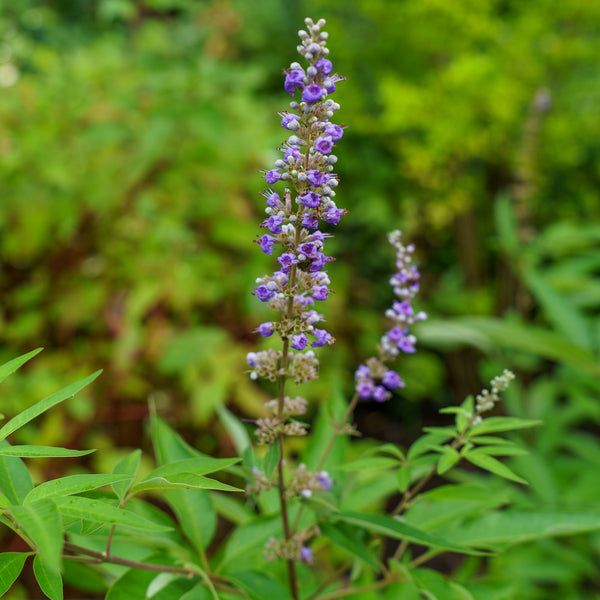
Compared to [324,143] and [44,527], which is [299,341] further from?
[44,527]

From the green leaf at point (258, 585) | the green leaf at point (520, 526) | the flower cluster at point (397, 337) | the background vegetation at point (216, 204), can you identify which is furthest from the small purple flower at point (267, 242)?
the background vegetation at point (216, 204)

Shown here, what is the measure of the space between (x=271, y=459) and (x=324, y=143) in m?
0.57

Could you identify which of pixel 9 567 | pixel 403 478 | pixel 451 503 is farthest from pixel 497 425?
pixel 9 567

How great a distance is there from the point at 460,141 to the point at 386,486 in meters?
2.85

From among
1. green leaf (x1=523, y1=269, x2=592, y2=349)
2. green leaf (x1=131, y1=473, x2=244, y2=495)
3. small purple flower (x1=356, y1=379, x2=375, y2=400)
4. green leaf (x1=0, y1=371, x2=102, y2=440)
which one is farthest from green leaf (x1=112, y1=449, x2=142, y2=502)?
green leaf (x1=523, y1=269, x2=592, y2=349)

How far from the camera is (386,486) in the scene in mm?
1503

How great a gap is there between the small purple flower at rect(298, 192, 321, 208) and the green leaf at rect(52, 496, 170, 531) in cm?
54

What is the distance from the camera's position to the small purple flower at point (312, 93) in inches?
35.2

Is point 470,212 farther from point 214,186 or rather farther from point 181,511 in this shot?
point 181,511

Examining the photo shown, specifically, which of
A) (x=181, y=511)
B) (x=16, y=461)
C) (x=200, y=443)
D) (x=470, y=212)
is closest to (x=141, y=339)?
(x=200, y=443)

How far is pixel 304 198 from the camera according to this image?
889 millimetres

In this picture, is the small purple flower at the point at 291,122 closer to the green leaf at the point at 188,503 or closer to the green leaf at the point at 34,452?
the green leaf at the point at 34,452

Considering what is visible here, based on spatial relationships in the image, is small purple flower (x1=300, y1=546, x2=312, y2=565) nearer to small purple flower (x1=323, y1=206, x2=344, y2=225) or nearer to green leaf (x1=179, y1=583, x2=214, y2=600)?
green leaf (x1=179, y1=583, x2=214, y2=600)

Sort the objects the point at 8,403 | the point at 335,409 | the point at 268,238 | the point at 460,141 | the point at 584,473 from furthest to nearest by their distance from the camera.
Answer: the point at 460,141 → the point at 8,403 → the point at 584,473 → the point at 335,409 → the point at 268,238
